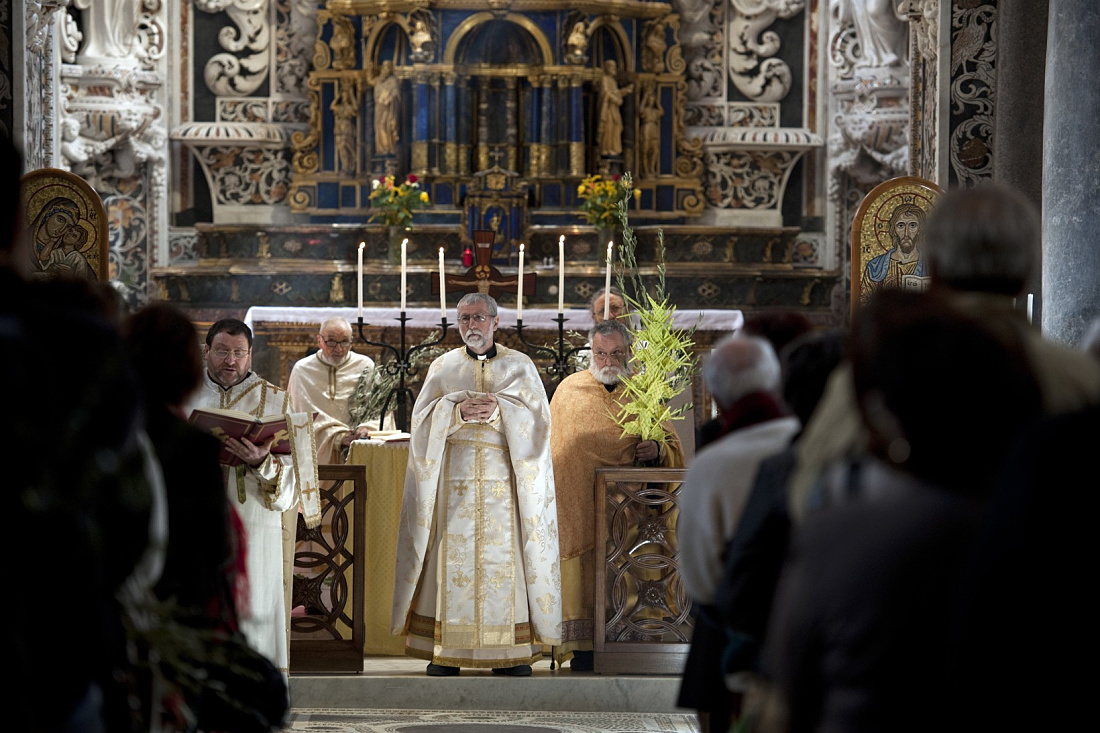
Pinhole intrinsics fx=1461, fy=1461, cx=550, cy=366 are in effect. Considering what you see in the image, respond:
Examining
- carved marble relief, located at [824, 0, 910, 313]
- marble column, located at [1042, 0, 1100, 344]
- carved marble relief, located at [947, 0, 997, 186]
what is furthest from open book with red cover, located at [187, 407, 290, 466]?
carved marble relief, located at [824, 0, 910, 313]

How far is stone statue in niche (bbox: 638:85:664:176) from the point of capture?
14164mm

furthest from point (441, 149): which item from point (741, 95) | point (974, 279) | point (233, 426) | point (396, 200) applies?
point (974, 279)

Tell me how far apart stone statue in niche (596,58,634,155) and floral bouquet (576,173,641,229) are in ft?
2.60

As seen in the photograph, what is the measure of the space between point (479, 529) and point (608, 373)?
3.32ft

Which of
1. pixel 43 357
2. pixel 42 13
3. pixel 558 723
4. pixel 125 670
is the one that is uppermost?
pixel 42 13

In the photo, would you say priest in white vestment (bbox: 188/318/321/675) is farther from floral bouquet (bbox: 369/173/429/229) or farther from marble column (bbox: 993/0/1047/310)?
floral bouquet (bbox: 369/173/429/229)

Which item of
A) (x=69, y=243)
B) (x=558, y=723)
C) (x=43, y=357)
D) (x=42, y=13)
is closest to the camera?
(x=43, y=357)

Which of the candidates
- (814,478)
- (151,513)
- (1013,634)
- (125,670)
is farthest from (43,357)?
(1013,634)

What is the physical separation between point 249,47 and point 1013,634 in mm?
13340

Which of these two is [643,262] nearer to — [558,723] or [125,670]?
[558,723]

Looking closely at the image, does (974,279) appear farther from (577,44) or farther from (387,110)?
(387,110)

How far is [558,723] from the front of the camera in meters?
6.46

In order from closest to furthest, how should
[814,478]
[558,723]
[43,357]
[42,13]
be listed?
[43,357], [814,478], [558,723], [42,13]

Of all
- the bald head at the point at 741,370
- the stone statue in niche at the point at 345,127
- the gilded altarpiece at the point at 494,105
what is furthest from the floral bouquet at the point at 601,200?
the bald head at the point at 741,370
